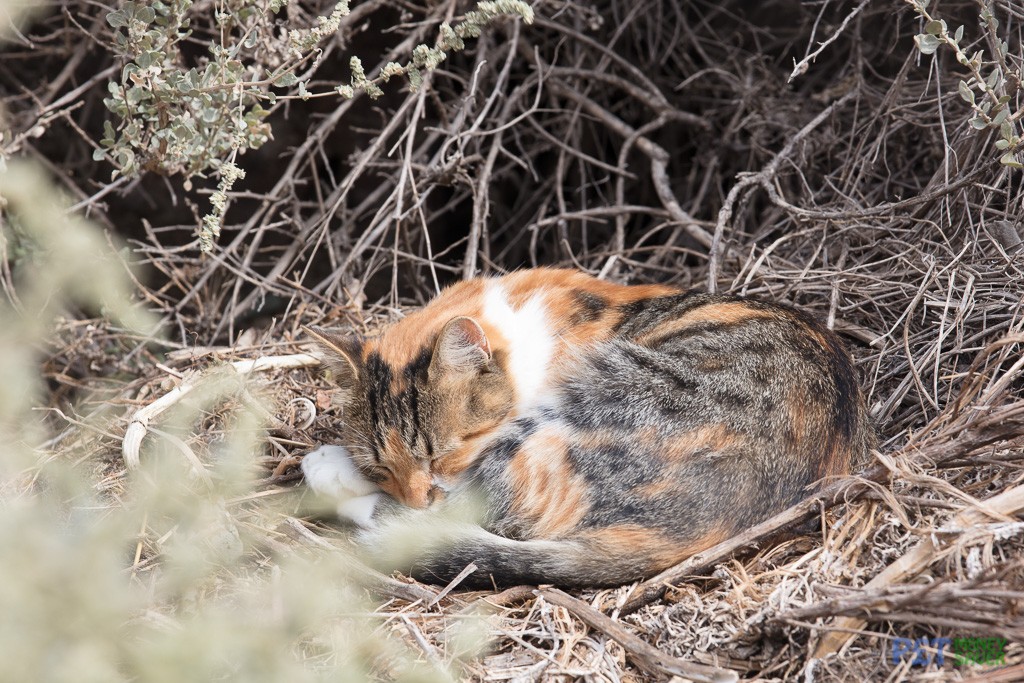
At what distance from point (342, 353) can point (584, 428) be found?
92 cm

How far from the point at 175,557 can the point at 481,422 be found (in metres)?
1.53

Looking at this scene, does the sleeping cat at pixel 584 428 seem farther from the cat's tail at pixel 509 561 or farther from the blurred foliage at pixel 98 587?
the blurred foliage at pixel 98 587

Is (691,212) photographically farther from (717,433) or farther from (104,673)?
(104,673)

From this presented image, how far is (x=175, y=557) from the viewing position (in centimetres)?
147

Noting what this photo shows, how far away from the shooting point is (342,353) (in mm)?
3057

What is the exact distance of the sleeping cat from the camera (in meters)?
2.55

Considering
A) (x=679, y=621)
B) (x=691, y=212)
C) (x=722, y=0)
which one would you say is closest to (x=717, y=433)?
→ (x=679, y=621)

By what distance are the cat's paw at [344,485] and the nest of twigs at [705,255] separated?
118mm

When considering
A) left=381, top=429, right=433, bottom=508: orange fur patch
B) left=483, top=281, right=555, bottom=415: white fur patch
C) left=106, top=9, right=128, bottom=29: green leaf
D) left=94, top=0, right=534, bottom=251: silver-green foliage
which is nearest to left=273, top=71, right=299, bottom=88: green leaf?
left=94, top=0, right=534, bottom=251: silver-green foliage

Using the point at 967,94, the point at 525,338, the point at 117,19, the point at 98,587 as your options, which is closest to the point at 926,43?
the point at 967,94

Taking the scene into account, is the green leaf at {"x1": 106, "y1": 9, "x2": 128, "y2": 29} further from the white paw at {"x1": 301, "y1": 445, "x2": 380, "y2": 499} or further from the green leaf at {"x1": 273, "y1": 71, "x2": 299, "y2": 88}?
the white paw at {"x1": 301, "y1": 445, "x2": 380, "y2": 499}

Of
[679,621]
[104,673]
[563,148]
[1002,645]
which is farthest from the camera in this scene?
[563,148]
